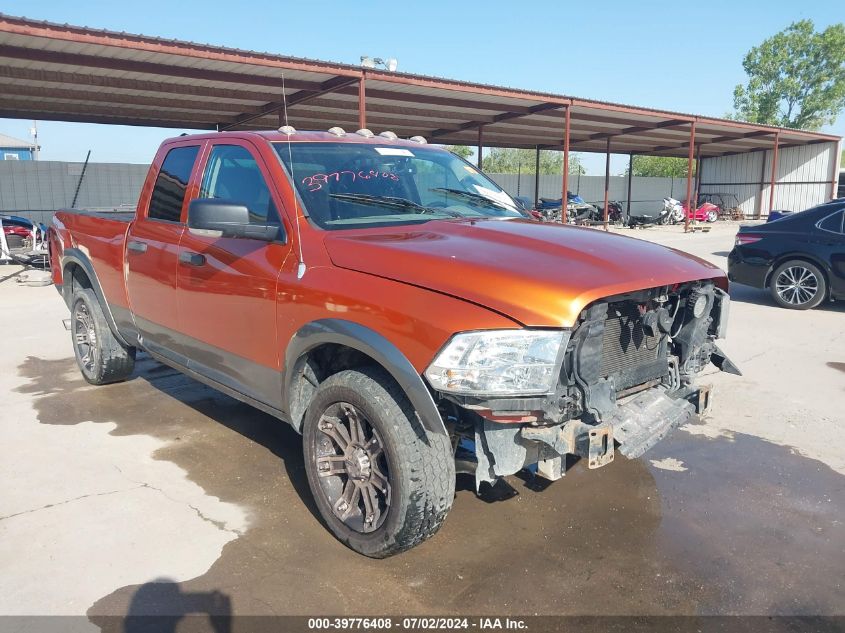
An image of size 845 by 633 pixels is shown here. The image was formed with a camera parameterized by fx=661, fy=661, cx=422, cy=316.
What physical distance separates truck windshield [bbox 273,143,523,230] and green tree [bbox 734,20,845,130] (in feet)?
209

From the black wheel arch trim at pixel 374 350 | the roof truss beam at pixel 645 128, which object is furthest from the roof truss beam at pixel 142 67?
the roof truss beam at pixel 645 128

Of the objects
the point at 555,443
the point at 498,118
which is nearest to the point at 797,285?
the point at 555,443

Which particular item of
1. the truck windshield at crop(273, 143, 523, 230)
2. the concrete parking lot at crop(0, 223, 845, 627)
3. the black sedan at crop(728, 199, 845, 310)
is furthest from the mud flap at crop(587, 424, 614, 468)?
the black sedan at crop(728, 199, 845, 310)

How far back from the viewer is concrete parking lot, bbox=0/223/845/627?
2879 millimetres

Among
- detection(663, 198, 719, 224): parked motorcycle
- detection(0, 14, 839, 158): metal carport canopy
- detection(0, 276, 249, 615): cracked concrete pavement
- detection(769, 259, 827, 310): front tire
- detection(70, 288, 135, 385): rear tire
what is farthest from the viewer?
detection(663, 198, 719, 224): parked motorcycle

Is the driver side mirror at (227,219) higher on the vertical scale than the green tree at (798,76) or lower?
lower

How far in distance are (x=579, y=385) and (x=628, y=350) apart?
21.6 inches

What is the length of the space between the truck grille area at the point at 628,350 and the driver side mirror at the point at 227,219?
174 centimetres

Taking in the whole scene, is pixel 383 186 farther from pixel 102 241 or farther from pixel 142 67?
pixel 142 67

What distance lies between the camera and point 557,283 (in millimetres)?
2689

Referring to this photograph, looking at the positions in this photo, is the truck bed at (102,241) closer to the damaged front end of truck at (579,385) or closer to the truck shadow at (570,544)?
the truck shadow at (570,544)

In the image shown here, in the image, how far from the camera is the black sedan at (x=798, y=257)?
8695 mm

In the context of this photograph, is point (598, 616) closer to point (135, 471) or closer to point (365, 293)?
point (365, 293)

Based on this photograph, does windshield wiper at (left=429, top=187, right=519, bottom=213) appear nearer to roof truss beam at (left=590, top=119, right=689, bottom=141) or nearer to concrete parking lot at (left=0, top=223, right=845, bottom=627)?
concrete parking lot at (left=0, top=223, right=845, bottom=627)
